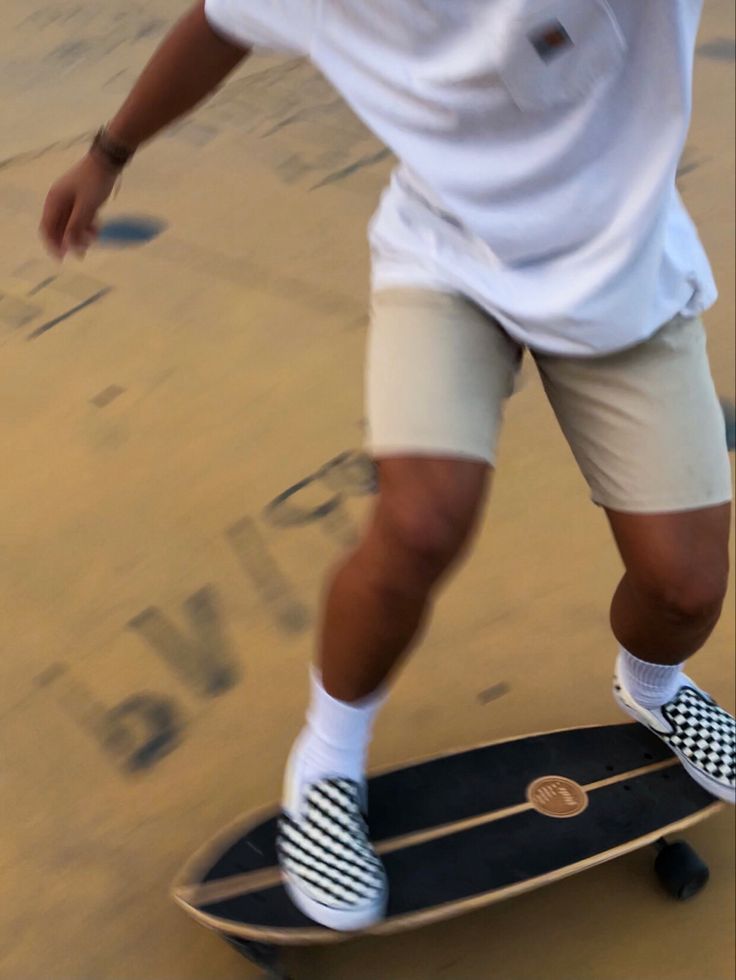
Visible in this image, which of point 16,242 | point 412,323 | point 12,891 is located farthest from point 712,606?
point 16,242

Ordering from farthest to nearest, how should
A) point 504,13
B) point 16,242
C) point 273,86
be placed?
point 273,86 → point 16,242 → point 504,13

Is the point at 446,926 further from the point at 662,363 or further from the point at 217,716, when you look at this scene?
the point at 662,363

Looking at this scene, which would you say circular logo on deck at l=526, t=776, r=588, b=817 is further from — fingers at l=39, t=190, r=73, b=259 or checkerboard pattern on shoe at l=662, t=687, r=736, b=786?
fingers at l=39, t=190, r=73, b=259

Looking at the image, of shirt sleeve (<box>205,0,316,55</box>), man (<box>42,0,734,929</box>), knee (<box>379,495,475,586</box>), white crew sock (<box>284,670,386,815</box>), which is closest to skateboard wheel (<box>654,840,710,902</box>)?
man (<box>42,0,734,929</box>)

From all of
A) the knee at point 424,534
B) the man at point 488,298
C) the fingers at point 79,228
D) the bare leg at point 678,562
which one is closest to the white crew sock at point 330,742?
the man at point 488,298

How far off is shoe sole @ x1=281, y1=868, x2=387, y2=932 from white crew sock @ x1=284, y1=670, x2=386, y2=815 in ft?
0.31

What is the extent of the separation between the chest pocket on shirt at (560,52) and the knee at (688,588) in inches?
17.5

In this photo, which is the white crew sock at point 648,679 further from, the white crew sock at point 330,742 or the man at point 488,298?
the white crew sock at point 330,742

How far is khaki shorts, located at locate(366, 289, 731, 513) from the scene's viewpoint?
0.91 m

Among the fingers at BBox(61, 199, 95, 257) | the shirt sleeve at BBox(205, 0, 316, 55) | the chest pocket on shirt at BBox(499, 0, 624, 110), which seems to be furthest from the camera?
the fingers at BBox(61, 199, 95, 257)

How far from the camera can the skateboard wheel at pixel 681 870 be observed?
1.12 m

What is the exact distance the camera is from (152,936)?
3.46 ft

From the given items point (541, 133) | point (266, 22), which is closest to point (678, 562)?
point (541, 133)

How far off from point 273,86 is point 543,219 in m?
2.10
